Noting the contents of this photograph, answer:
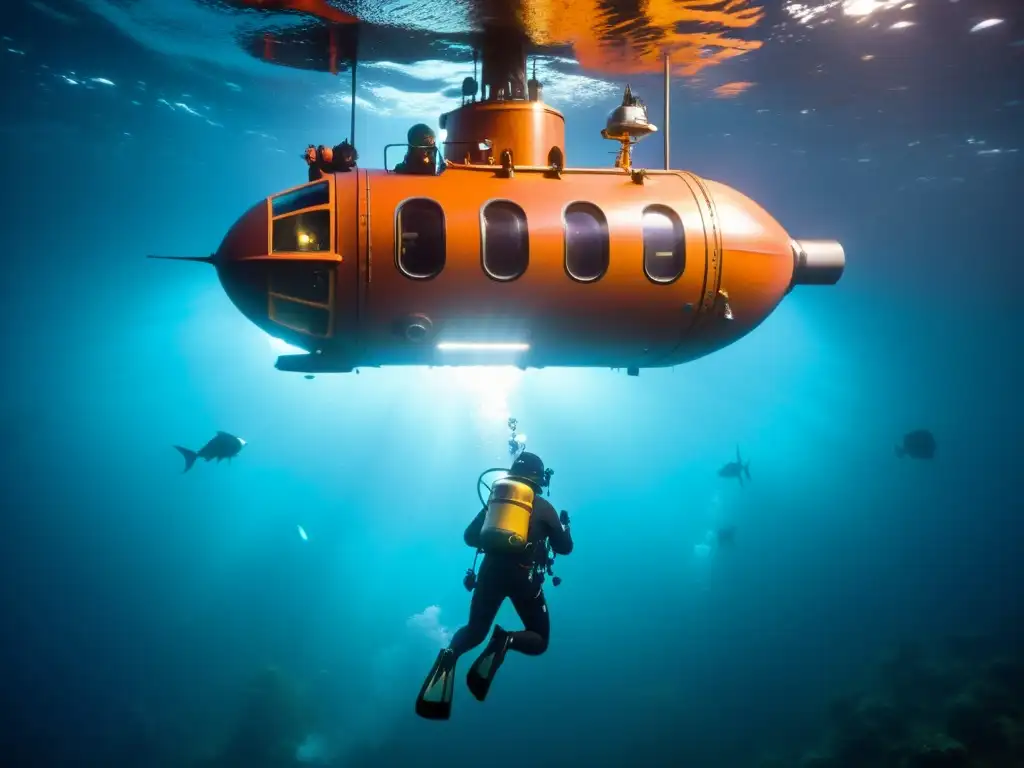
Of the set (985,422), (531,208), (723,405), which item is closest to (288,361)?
(531,208)

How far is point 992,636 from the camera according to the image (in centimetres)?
2053

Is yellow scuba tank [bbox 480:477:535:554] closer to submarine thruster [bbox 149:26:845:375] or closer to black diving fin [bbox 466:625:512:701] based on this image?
black diving fin [bbox 466:625:512:701]

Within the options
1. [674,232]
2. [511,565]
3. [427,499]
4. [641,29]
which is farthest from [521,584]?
[427,499]

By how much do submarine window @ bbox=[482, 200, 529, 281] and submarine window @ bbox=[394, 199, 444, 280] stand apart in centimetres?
40

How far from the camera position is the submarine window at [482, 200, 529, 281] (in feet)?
15.6

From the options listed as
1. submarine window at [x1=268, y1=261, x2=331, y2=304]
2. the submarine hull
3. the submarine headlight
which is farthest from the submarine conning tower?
submarine window at [x1=268, y1=261, x2=331, y2=304]

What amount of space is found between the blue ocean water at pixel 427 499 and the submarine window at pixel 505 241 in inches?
240

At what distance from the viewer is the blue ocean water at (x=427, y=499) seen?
15.2 meters

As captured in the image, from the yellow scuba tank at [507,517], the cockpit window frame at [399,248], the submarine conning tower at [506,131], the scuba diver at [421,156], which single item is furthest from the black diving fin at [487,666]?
the submarine conning tower at [506,131]

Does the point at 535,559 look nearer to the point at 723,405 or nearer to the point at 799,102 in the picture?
the point at 799,102

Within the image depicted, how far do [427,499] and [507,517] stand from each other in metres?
55.1

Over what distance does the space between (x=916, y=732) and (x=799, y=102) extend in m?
18.9

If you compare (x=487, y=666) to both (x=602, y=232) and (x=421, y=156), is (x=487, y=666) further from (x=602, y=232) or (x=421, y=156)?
(x=421, y=156)

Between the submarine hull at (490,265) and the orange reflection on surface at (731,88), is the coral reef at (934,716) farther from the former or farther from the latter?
the orange reflection on surface at (731,88)
